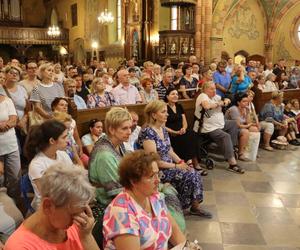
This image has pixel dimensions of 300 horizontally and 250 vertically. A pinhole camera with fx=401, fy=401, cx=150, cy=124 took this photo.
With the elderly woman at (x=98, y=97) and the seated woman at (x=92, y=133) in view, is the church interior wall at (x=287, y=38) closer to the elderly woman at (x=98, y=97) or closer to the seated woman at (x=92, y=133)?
the elderly woman at (x=98, y=97)

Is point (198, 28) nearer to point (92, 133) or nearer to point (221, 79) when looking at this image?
point (221, 79)

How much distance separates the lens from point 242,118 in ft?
21.9

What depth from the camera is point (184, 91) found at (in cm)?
702

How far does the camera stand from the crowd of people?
5.87 ft

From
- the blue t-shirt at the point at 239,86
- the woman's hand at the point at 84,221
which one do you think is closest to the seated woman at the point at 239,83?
the blue t-shirt at the point at 239,86

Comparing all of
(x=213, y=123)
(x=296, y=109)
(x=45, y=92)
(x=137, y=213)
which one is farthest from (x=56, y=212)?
(x=296, y=109)

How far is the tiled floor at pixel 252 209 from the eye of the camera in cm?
378

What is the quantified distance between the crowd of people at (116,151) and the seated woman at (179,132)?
0.01 m

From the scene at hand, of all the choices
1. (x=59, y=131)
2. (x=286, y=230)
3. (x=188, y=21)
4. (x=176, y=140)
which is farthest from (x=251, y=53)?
(x=59, y=131)

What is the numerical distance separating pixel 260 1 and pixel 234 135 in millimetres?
12352

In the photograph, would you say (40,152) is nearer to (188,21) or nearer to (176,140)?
(176,140)

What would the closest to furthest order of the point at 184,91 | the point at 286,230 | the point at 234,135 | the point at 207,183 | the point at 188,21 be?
the point at 286,230 < the point at 207,183 < the point at 234,135 < the point at 184,91 < the point at 188,21

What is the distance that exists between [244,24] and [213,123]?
39.8 feet

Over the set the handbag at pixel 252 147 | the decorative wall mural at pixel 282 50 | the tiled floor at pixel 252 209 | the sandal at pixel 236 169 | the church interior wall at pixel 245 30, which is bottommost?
the tiled floor at pixel 252 209
